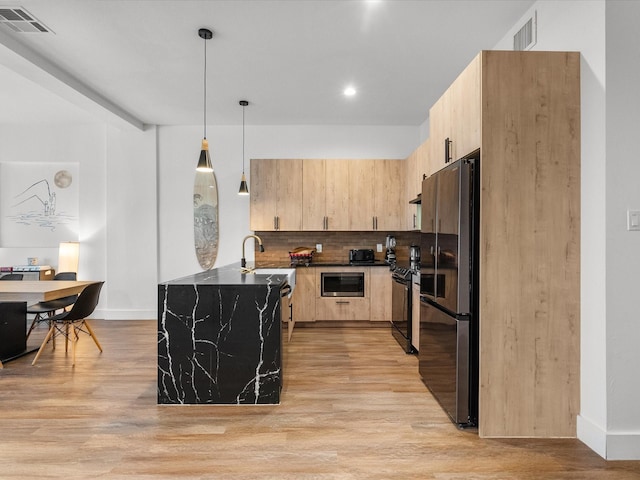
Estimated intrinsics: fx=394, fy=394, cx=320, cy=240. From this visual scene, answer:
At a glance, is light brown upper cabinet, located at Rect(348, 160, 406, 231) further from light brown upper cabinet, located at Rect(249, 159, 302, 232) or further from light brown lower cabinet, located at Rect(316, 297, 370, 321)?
light brown lower cabinet, located at Rect(316, 297, 370, 321)

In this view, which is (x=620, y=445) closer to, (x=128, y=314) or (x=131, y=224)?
(x=128, y=314)

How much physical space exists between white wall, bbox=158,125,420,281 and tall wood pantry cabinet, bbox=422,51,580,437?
144 inches

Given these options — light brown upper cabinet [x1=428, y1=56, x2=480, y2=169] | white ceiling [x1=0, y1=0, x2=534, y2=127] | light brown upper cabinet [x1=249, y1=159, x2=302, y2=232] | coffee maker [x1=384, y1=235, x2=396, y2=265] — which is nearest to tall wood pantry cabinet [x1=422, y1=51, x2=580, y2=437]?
light brown upper cabinet [x1=428, y1=56, x2=480, y2=169]

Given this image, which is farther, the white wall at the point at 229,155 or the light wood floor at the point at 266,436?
the white wall at the point at 229,155

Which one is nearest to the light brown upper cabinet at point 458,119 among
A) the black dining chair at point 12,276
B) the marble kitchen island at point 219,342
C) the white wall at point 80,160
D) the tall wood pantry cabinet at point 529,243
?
the tall wood pantry cabinet at point 529,243

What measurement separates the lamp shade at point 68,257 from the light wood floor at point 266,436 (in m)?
2.40

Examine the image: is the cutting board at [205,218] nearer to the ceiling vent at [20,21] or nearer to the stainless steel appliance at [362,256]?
the stainless steel appliance at [362,256]

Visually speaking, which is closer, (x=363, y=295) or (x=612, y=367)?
(x=612, y=367)

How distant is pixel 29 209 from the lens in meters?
6.18

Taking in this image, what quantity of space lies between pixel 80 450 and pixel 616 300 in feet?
10.6

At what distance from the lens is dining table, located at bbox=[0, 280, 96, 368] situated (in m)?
3.67

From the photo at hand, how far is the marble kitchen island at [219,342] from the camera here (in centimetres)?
291

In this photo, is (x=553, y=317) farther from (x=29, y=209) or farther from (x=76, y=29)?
(x=29, y=209)

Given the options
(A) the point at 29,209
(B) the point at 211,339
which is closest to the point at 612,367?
(B) the point at 211,339
